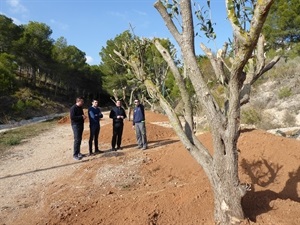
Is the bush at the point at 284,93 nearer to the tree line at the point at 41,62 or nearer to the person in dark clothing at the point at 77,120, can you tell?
the person in dark clothing at the point at 77,120

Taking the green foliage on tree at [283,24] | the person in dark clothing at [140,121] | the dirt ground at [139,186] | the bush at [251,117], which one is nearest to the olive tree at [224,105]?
the dirt ground at [139,186]

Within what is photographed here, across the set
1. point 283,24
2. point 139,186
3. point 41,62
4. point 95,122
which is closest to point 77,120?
point 95,122

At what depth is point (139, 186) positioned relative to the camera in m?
6.39

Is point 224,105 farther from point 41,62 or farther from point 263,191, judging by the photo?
point 41,62

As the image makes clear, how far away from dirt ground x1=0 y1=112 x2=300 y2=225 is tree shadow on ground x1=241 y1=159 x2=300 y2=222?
0.5 inches

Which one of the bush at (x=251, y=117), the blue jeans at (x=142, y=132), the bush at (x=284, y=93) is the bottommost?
the blue jeans at (x=142, y=132)

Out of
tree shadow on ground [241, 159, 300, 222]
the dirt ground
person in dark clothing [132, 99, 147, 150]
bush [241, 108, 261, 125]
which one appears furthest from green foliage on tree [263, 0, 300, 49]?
tree shadow on ground [241, 159, 300, 222]

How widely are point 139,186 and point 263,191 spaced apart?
2.69 metres

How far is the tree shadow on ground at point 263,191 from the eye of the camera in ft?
13.0

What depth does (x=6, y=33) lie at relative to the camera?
36969 mm

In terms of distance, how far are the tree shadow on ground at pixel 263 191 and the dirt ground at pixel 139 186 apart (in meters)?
0.01

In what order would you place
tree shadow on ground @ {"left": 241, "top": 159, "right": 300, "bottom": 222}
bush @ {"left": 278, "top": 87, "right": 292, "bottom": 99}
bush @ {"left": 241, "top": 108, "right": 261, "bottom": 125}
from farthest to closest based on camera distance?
bush @ {"left": 278, "top": 87, "right": 292, "bottom": 99}
bush @ {"left": 241, "top": 108, "right": 261, "bottom": 125}
tree shadow on ground @ {"left": 241, "top": 159, "right": 300, "bottom": 222}

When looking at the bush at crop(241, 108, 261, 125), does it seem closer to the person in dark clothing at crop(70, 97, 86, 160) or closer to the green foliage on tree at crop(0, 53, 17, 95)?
the person in dark clothing at crop(70, 97, 86, 160)

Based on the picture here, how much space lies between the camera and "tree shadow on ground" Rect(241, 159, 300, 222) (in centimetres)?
396
